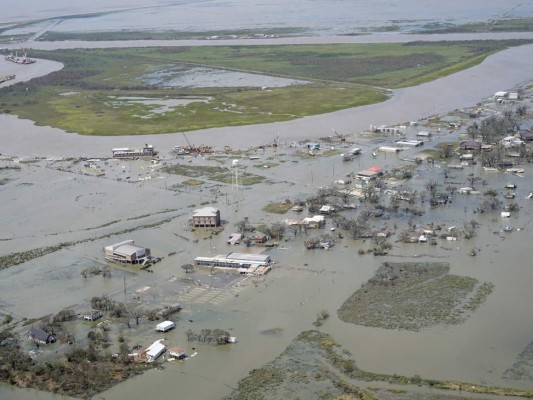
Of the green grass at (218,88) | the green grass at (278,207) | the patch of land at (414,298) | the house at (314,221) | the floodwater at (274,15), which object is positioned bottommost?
the patch of land at (414,298)

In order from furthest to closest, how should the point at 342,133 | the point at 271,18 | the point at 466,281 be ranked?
the point at 271,18 < the point at 342,133 < the point at 466,281

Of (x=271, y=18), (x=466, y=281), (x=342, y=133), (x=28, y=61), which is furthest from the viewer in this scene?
(x=271, y=18)

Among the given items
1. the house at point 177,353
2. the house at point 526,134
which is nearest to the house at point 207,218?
the house at point 177,353

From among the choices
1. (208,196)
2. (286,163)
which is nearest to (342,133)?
(286,163)

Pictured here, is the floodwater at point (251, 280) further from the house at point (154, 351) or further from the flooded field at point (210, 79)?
the flooded field at point (210, 79)

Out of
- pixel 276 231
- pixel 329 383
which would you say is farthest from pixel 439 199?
pixel 329 383

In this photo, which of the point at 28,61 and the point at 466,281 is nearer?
the point at 466,281

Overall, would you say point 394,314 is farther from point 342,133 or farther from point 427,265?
point 342,133
